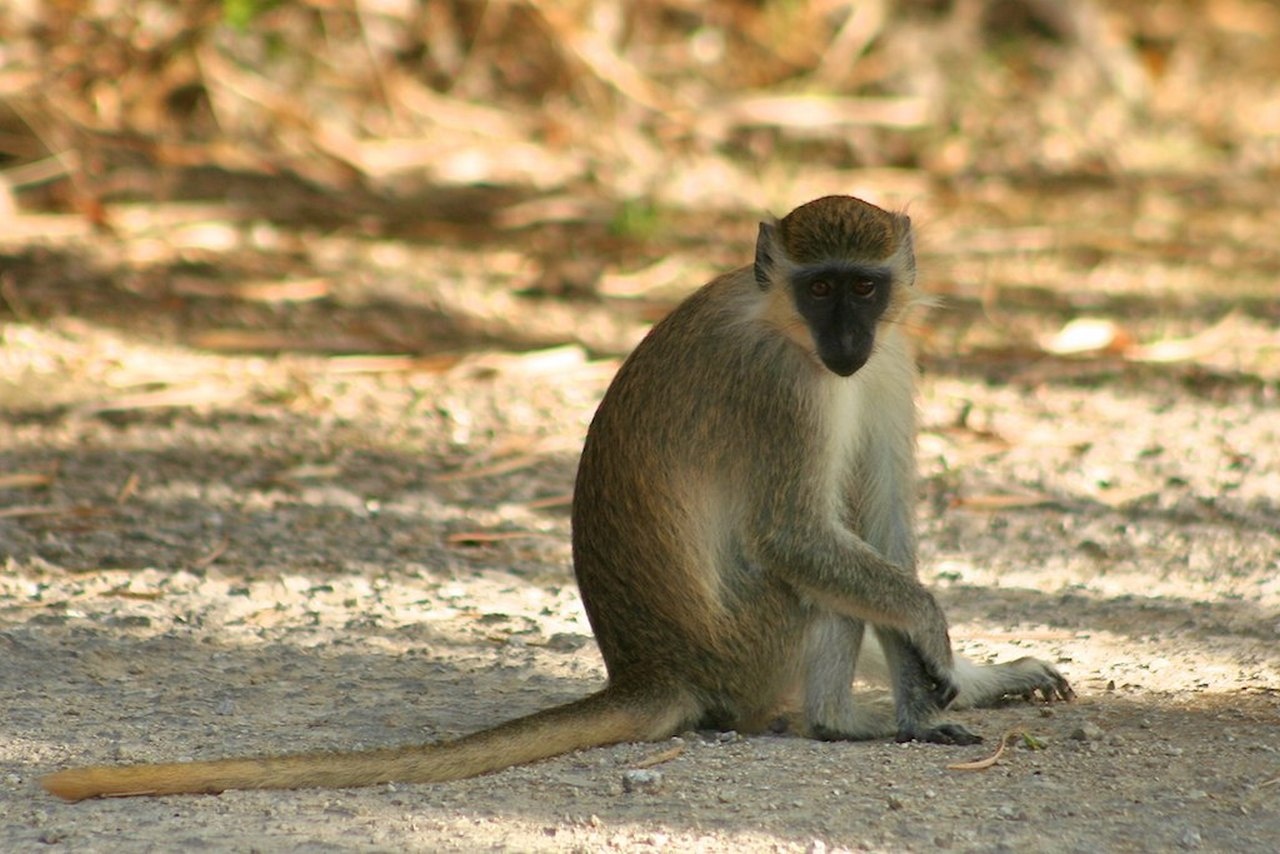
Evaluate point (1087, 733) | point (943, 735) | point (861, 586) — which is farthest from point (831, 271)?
point (1087, 733)

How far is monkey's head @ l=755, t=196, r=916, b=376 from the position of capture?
4891 millimetres

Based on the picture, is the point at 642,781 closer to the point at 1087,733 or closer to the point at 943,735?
the point at 943,735

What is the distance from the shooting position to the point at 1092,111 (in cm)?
1421

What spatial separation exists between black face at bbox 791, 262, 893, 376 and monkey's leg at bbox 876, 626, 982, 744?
2.56 feet

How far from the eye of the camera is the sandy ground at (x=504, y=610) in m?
4.17

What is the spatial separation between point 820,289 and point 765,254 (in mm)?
180

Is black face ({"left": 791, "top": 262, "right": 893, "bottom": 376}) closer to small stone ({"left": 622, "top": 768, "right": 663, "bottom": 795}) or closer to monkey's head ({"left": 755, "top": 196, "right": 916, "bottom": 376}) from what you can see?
monkey's head ({"left": 755, "top": 196, "right": 916, "bottom": 376})

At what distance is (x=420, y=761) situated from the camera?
4.38 m

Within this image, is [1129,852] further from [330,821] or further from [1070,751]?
[330,821]

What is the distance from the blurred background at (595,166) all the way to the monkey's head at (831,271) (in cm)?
405

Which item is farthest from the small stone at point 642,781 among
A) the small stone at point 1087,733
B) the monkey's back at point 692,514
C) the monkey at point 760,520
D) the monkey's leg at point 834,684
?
the small stone at point 1087,733

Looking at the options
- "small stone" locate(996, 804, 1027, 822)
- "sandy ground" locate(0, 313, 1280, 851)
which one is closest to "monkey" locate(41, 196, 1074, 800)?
"sandy ground" locate(0, 313, 1280, 851)

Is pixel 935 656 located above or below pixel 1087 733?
above

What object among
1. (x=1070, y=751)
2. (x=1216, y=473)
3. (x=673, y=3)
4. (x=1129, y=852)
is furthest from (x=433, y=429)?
(x=673, y=3)
